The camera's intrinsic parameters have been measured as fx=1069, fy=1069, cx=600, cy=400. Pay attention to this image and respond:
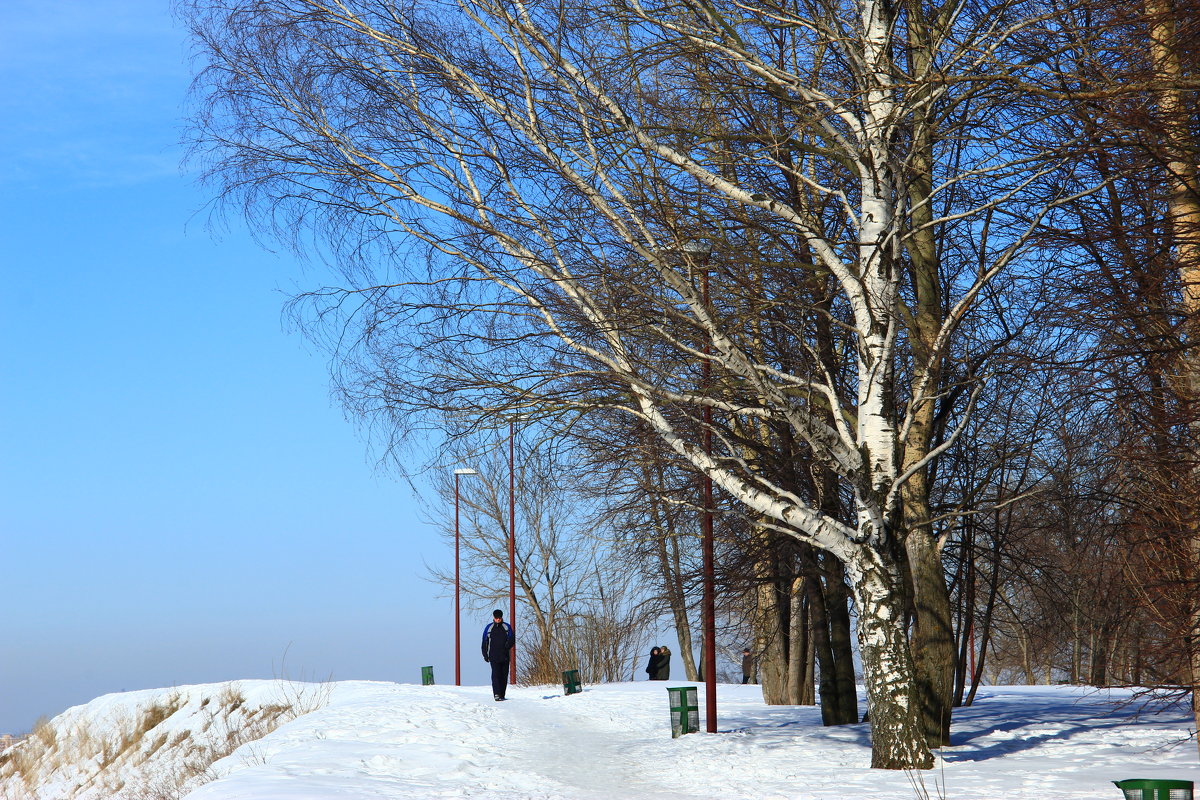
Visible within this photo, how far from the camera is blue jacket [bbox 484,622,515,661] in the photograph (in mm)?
20656

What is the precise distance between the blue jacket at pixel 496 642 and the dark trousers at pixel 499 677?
8.4 inches

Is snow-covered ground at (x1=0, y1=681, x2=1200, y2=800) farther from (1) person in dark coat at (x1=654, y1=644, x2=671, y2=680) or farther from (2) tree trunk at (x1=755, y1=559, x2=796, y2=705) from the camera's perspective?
(1) person in dark coat at (x1=654, y1=644, x2=671, y2=680)

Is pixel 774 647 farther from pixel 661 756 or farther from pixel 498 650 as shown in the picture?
pixel 661 756

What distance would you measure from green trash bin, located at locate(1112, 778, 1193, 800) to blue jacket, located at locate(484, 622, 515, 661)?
15.0 meters

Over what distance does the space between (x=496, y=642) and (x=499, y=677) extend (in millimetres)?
776

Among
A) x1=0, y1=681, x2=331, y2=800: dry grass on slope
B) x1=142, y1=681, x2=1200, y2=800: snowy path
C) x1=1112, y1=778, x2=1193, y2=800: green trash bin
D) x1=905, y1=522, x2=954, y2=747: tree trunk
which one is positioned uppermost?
x1=905, y1=522, x2=954, y2=747: tree trunk

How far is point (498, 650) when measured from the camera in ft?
67.9

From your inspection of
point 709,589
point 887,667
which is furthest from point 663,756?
point 887,667

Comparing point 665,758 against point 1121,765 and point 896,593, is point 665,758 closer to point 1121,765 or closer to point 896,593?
point 896,593

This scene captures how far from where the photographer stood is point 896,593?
412 inches

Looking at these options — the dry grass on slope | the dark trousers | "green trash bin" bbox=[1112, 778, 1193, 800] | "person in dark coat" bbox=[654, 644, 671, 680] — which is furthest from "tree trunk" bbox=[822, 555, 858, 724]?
"person in dark coat" bbox=[654, 644, 671, 680]

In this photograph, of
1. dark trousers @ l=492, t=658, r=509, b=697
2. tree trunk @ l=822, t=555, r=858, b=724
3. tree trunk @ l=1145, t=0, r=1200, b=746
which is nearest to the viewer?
tree trunk @ l=1145, t=0, r=1200, b=746

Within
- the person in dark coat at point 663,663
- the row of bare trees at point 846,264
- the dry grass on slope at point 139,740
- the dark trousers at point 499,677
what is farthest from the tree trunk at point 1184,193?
the person in dark coat at point 663,663

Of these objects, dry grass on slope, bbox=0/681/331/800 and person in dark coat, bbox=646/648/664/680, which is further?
person in dark coat, bbox=646/648/664/680
